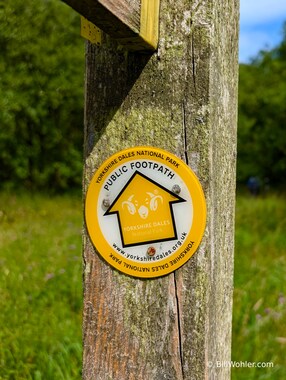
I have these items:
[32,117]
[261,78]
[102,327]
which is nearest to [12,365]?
[102,327]

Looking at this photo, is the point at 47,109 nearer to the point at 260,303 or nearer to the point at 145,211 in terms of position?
the point at 260,303

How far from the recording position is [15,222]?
6.76m

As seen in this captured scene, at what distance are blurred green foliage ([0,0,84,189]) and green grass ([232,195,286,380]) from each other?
11.8ft

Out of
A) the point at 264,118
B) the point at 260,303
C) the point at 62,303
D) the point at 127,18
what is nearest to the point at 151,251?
the point at 127,18

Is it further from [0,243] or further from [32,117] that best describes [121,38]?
[32,117]

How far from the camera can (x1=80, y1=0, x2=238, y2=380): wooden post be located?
53.2 inches

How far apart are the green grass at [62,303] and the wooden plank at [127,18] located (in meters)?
1.55

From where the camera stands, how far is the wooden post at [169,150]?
1351mm

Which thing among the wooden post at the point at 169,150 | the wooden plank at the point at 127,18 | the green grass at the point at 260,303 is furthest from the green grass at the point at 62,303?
the wooden plank at the point at 127,18

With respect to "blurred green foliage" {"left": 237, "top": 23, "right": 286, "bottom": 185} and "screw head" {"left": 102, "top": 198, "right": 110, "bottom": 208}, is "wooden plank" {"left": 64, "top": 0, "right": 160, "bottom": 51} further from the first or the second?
"blurred green foliage" {"left": 237, "top": 23, "right": 286, "bottom": 185}

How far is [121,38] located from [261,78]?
14630 mm

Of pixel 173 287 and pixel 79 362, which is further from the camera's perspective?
pixel 79 362

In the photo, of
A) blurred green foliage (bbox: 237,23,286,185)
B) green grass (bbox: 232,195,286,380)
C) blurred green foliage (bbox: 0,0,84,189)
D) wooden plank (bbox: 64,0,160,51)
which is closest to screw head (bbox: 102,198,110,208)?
wooden plank (bbox: 64,0,160,51)

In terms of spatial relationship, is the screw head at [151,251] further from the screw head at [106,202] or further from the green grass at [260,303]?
the green grass at [260,303]
